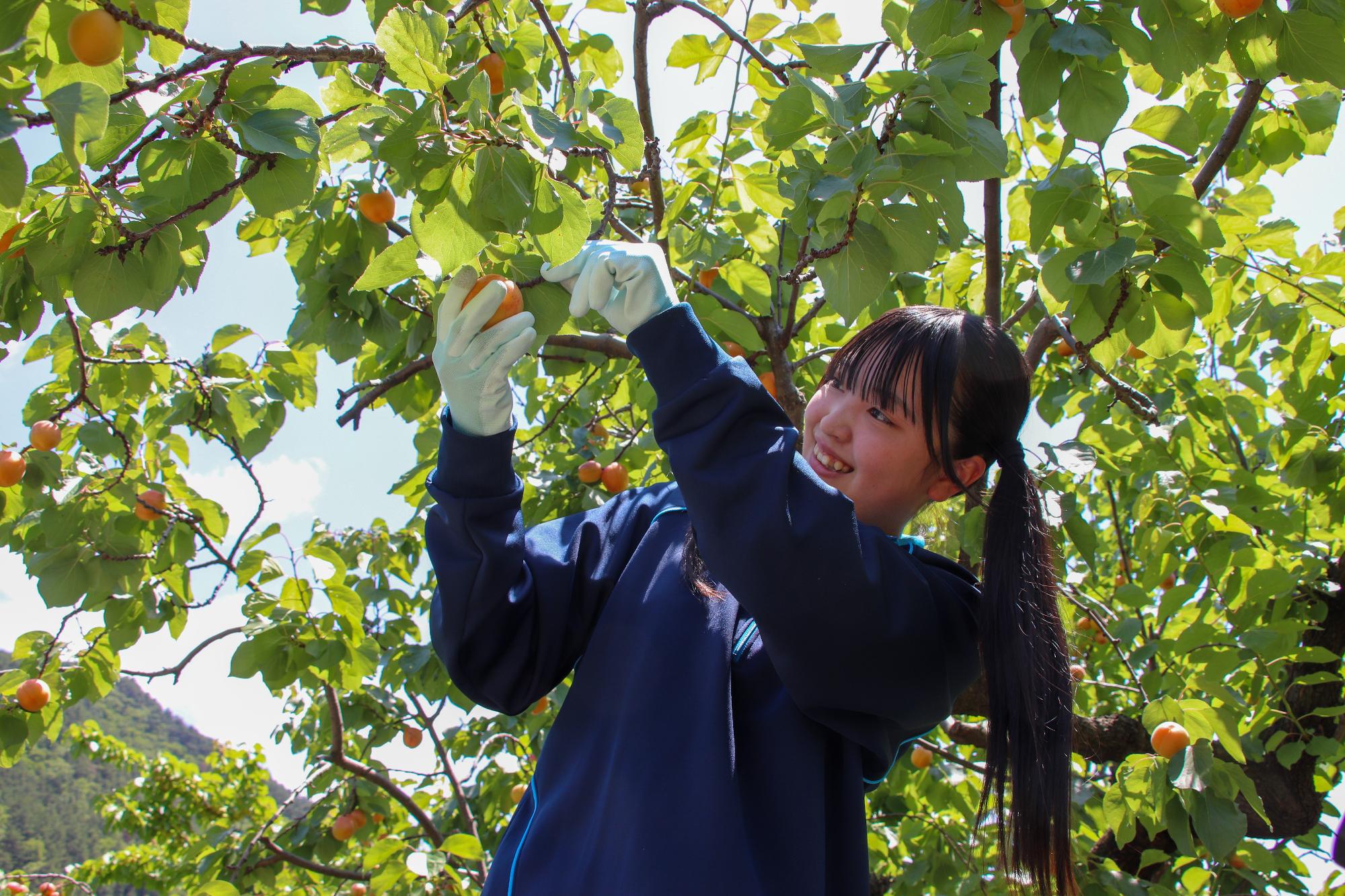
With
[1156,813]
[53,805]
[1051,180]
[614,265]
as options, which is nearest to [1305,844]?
[1156,813]

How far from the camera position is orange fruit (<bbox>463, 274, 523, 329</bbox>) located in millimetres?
1396

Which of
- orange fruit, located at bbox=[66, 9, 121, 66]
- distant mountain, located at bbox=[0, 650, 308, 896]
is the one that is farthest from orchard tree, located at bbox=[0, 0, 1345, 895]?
distant mountain, located at bbox=[0, 650, 308, 896]

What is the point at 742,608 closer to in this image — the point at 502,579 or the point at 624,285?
the point at 502,579

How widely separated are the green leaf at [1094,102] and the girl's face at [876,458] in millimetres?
726

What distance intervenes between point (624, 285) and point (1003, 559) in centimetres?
66

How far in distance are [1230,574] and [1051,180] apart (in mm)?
1797

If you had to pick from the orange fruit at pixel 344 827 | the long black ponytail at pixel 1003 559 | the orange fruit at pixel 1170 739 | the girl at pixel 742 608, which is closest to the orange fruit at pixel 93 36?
the girl at pixel 742 608

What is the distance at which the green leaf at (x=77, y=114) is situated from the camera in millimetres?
1159

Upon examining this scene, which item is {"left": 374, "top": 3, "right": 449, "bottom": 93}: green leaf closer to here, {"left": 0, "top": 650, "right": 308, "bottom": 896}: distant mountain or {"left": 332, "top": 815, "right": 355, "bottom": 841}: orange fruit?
{"left": 332, "top": 815, "right": 355, "bottom": 841}: orange fruit

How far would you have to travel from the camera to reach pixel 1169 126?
70.2 inches

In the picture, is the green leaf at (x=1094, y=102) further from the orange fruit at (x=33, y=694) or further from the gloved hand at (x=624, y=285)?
the orange fruit at (x=33, y=694)

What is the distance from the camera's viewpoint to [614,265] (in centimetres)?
124

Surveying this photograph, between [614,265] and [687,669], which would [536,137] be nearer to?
[614,265]

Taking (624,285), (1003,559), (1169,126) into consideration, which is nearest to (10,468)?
(624,285)
